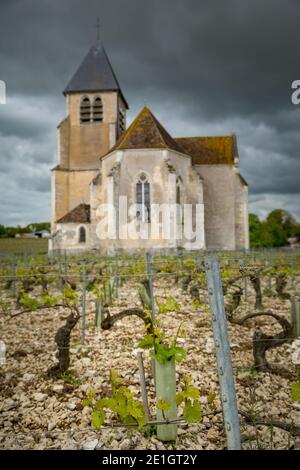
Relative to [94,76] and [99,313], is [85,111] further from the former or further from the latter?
[99,313]

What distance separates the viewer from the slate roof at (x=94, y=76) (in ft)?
93.9

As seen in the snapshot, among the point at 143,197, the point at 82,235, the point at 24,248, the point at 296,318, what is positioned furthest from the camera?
the point at 24,248

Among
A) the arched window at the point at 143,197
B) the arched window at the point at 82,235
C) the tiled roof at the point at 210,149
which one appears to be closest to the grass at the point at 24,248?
the arched window at the point at 82,235

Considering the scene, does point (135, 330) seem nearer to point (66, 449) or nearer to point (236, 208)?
point (66, 449)

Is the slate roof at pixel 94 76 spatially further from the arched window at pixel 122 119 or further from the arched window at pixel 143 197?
the arched window at pixel 143 197

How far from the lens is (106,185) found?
22.0m

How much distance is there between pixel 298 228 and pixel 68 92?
159 ft

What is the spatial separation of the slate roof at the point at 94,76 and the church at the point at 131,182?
78 millimetres

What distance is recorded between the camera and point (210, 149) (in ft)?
93.9

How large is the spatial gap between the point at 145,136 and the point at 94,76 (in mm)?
10412

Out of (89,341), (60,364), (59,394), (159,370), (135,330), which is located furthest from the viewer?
(135,330)

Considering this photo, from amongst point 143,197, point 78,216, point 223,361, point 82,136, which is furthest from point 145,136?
point 223,361

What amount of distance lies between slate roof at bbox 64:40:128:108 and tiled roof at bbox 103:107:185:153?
267 inches
